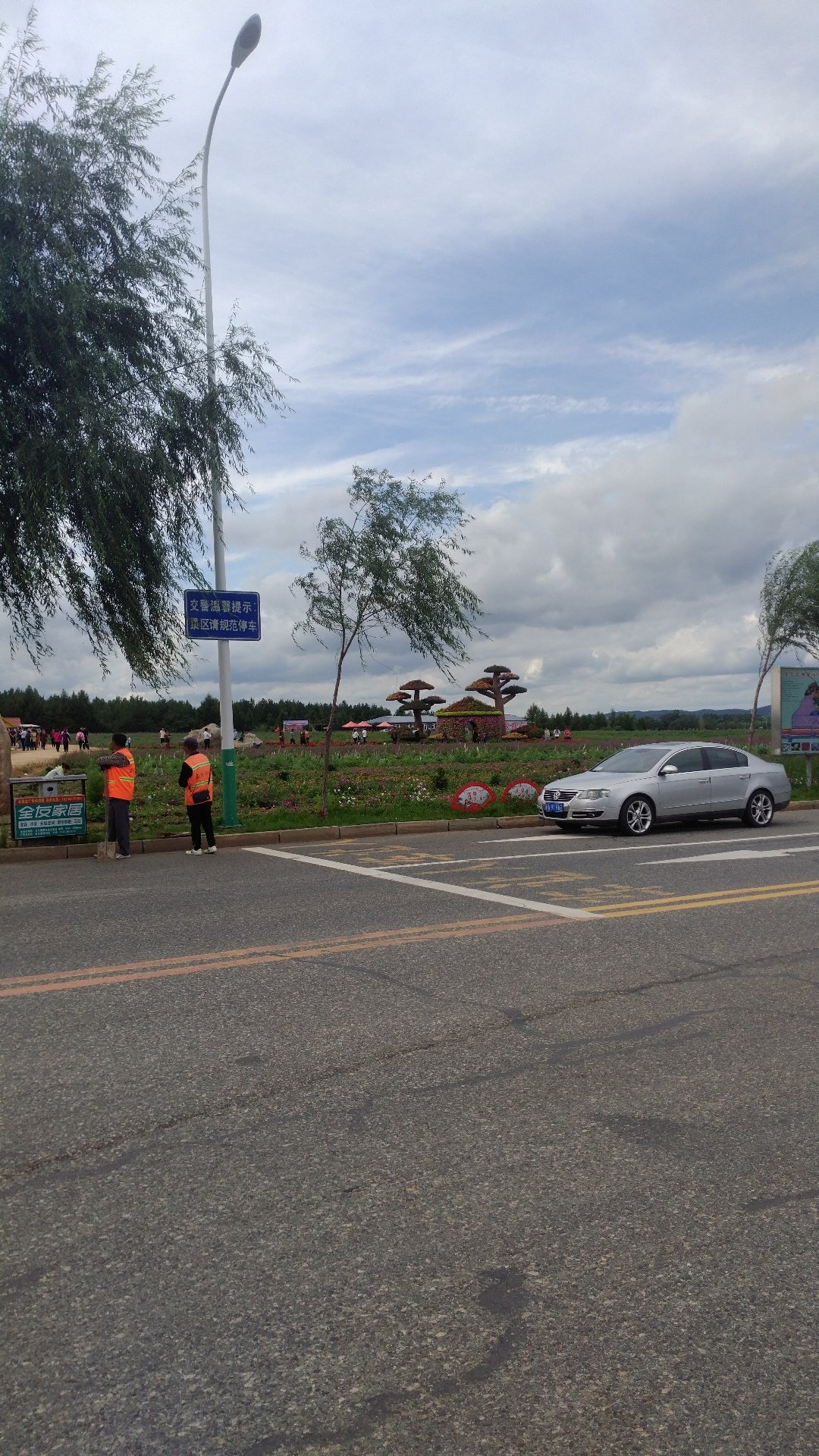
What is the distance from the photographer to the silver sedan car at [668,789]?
1623 centimetres

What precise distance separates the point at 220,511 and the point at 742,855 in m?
9.28

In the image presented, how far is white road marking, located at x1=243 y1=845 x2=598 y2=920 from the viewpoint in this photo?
30.2ft

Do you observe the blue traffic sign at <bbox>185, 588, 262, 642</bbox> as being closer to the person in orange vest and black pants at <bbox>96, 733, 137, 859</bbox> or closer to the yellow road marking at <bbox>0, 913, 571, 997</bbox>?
the person in orange vest and black pants at <bbox>96, 733, 137, 859</bbox>

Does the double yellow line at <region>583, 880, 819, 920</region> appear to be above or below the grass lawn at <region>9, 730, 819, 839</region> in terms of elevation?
below

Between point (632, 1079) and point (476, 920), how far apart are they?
3.97 m

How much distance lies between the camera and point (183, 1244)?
10.7 feet

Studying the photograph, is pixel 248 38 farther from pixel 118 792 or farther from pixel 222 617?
pixel 118 792

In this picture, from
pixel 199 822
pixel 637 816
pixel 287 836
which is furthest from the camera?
pixel 287 836

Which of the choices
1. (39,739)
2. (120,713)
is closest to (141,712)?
(120,713)

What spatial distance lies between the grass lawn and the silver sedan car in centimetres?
303

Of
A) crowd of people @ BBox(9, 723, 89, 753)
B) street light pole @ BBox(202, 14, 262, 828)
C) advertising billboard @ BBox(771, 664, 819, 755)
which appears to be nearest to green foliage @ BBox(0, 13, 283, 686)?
street light pole @ BBox(202, 14, 262, 828)

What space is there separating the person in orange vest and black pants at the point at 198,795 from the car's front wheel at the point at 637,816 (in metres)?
5.94

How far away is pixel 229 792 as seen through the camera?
17797mm

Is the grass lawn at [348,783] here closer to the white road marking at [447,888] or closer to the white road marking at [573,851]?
the white road marking at [447,888]
